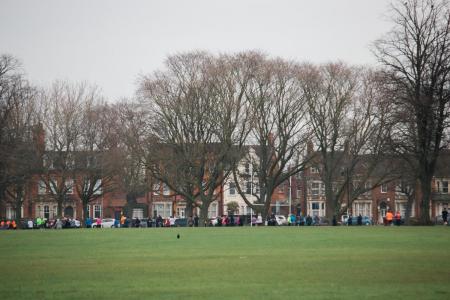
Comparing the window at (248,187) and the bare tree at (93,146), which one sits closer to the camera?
the bare tree at (93,146)

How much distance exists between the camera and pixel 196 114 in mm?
78812

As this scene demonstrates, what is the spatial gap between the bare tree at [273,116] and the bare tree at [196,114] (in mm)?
1305

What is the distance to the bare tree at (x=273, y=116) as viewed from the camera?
79.2 meters

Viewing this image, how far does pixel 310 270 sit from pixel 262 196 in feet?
201

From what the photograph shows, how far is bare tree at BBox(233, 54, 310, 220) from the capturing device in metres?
79.2

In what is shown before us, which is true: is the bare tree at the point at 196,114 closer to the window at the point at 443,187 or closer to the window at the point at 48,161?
the window at the point at 48,161

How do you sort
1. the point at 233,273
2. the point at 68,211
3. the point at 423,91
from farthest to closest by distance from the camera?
the point at 68,211 → the point at 423,91 → the point at 233,273

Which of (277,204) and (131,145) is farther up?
(131,145)

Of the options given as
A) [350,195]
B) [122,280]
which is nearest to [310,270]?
[122,280]

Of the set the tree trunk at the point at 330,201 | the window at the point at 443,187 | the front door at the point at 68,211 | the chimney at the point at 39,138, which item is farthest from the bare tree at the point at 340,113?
the front door at the point at 68,211

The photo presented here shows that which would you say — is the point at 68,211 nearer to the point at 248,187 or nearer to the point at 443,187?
the point at 248,187

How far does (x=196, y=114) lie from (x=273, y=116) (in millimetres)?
7829

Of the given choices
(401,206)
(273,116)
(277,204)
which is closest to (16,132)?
(273,116)


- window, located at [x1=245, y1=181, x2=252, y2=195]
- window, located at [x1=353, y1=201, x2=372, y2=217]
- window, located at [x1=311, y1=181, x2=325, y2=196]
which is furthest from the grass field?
window, located at [x1=353, y1=201, x2=372, y2=217]
